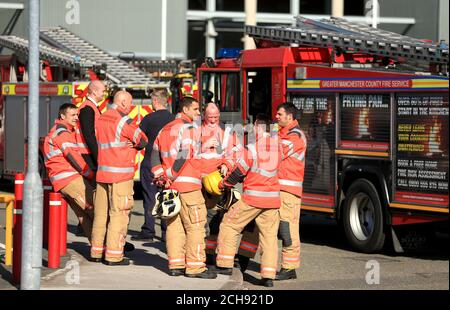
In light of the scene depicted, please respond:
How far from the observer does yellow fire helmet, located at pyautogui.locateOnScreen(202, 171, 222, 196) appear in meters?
11.5

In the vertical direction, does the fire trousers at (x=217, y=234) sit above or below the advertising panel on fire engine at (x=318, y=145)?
below

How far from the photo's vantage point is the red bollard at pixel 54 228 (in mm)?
11500

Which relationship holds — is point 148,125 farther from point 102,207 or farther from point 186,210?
point 186,210

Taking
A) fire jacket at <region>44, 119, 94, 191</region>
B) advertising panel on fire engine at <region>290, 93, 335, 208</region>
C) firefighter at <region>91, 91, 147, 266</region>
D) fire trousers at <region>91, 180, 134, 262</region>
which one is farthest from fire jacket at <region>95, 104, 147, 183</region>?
advertising panel on fire engine at <region>290, 93, 335, 208</region>

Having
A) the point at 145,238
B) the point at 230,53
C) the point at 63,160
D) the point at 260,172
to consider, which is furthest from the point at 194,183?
the point at 230,53

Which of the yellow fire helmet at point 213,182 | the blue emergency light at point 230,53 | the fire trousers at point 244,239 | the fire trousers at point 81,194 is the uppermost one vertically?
the blue emergency light at point 230,53

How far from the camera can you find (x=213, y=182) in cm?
1148

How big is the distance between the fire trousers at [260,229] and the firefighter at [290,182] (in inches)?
25.9

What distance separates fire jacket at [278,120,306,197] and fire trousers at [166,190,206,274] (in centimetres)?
111

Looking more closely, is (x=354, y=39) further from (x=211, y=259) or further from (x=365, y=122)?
(x=211, y=259)

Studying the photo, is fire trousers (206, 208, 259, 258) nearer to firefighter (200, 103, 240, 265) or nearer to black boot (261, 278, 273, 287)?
firefighter (200, 103, 240, 265)

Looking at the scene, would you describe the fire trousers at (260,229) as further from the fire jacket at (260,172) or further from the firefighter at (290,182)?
the firefighter at (290,182)

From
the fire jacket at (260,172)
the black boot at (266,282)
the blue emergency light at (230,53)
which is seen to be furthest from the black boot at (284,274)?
the blue emergency light at (230,53)
